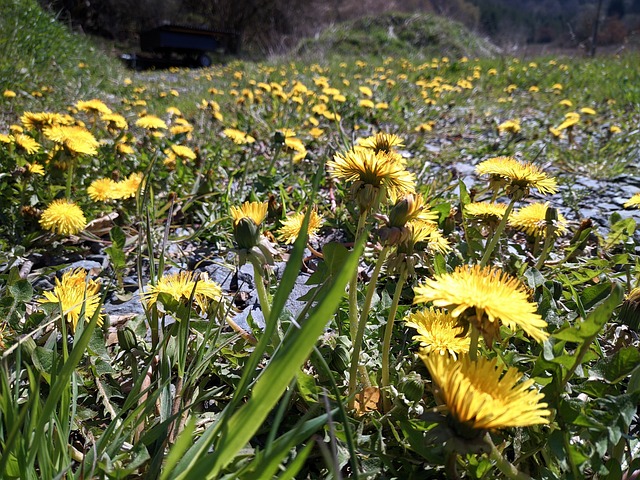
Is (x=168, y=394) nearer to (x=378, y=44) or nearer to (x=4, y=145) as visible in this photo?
(x=4, y=145)

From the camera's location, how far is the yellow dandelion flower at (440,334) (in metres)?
0.82

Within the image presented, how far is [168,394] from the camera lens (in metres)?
0.81

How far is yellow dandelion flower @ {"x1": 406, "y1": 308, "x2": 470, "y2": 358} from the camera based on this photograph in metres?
0.82

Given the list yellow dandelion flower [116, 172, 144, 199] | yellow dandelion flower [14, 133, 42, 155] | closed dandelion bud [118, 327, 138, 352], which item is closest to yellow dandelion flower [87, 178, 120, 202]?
yellow dandelion flower [116, 172, 144, 199]

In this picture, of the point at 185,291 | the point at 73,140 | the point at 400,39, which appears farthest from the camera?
the point at 400,39

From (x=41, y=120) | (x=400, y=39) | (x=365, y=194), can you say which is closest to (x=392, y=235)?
(x=365, y=194)

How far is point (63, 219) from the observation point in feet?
4.62

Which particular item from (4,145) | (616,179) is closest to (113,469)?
(4,145)

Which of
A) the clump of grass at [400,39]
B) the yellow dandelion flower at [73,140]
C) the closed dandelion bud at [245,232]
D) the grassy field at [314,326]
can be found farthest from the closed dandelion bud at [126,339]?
the clump of grass at [400,39]

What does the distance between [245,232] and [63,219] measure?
0.86m

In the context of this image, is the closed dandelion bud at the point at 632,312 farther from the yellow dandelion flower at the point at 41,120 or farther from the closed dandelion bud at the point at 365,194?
the yellow dandelion flower at the point at 41,120

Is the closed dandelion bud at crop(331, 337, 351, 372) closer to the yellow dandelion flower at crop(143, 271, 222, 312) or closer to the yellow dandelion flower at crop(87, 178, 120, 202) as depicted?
the yellow dandelion flower at crop(143, 271, 222, 312)

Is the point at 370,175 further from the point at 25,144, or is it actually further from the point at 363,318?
the point at 25,144

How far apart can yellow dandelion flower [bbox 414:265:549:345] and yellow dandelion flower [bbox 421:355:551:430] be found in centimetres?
6
